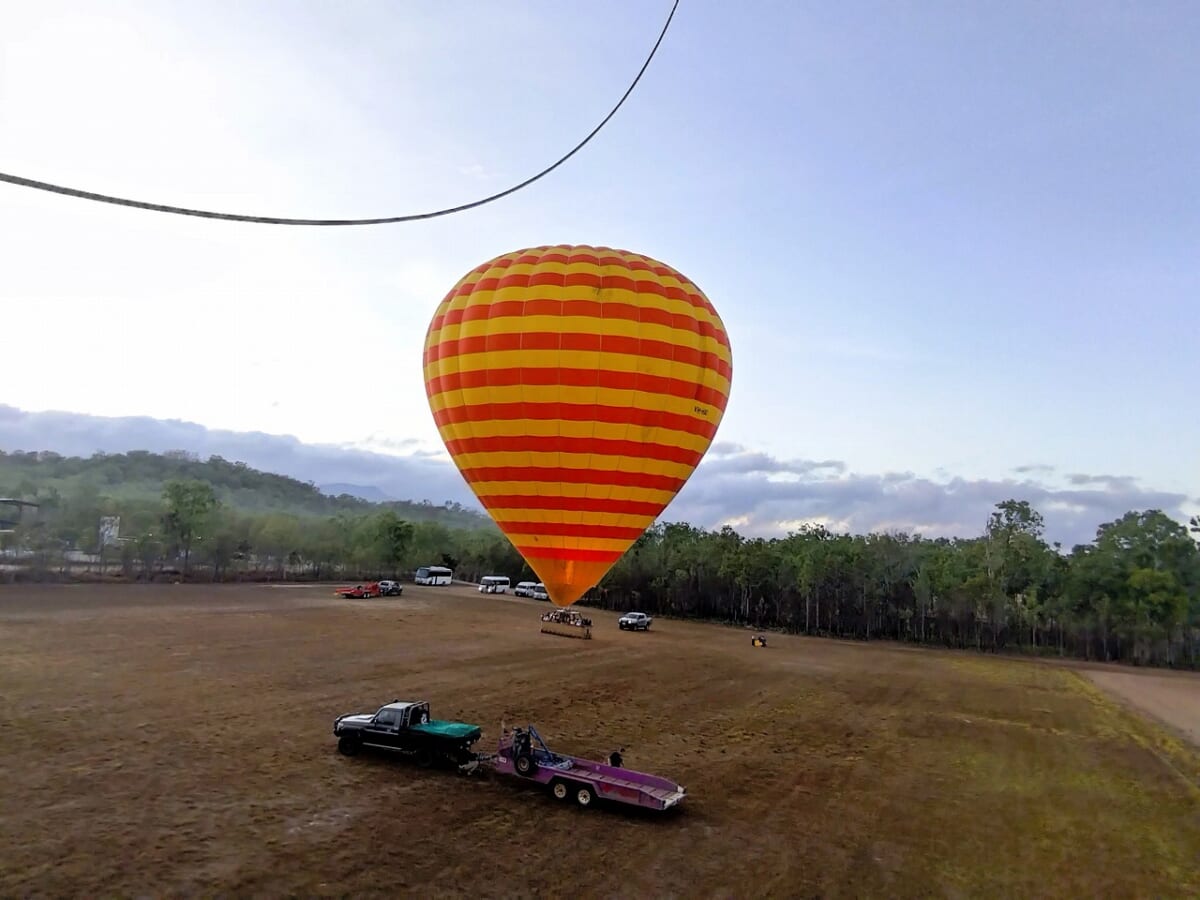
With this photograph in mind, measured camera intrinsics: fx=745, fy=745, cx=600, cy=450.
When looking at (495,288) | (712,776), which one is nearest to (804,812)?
(712,776)

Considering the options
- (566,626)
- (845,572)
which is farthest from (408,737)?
(845,572)

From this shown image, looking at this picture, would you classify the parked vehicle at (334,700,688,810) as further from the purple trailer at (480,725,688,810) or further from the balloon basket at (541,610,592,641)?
the balloon basket at (541,610,592,641)

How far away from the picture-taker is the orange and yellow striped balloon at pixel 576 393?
13.1 meters

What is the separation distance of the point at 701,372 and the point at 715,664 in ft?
65.1

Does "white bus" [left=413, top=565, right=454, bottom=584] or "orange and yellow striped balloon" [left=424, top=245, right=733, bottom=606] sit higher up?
"orange and yellow striped balloon" [left=424, top=245, right=733, bottom=606]

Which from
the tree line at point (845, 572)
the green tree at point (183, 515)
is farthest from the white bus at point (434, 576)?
the green tree at point (183, 515)

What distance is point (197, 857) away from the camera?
368 inches

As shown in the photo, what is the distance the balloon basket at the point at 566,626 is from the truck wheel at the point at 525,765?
23567 mm

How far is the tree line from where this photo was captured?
5109cm

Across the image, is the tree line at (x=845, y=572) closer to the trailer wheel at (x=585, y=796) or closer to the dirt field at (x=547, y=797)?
the dirt field at (x=547, y=797)

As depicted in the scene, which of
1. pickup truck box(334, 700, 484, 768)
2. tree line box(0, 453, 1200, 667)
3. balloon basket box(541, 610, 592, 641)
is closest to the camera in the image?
pickup truck box(334, 700, 484, 768)

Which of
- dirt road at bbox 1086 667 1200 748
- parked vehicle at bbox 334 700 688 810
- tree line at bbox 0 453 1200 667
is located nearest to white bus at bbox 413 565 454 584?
tree line at bbox 0 453 1200 667

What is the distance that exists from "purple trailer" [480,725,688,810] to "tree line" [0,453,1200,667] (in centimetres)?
4624

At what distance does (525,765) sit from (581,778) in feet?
4.17
